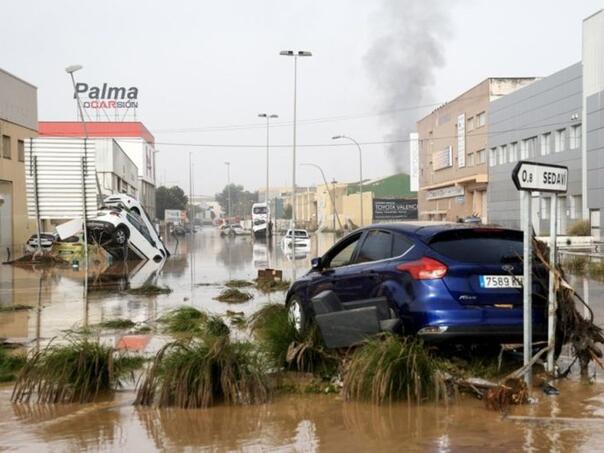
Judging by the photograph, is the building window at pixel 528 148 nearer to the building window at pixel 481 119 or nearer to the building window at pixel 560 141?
the building window at pixel 560 141

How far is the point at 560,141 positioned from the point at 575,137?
2.20 m

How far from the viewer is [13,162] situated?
154ft

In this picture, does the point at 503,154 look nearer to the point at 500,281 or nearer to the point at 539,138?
the point at 539,138

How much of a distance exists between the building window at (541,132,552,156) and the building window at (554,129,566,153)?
1127 millimetres

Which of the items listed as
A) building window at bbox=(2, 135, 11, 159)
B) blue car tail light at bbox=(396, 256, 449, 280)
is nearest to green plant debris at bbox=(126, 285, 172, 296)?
blue car tail light at bbox=(396, 256, 449, 280)

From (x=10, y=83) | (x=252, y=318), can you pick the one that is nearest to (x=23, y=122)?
(x=10, y=83)

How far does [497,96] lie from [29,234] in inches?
1497

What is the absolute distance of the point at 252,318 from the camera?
10359mm

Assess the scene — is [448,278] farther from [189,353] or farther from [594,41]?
[594,41]

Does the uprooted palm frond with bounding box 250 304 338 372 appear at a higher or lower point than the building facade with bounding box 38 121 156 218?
lower

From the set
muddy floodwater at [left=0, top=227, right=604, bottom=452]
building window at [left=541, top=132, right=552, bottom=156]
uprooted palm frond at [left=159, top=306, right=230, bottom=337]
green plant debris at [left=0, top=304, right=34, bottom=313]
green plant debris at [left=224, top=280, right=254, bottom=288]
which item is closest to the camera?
muddy floodwater at [left=0, top=227, right=604, bottom=452]

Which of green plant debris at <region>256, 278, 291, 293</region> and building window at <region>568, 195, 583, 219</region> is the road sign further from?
building window at <region>568, 195, 583, 219</region>

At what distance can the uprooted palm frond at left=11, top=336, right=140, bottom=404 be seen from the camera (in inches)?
252

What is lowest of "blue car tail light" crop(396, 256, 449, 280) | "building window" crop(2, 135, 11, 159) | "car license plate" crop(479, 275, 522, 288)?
"car license plate" crop(479, 275, 522, 288)
